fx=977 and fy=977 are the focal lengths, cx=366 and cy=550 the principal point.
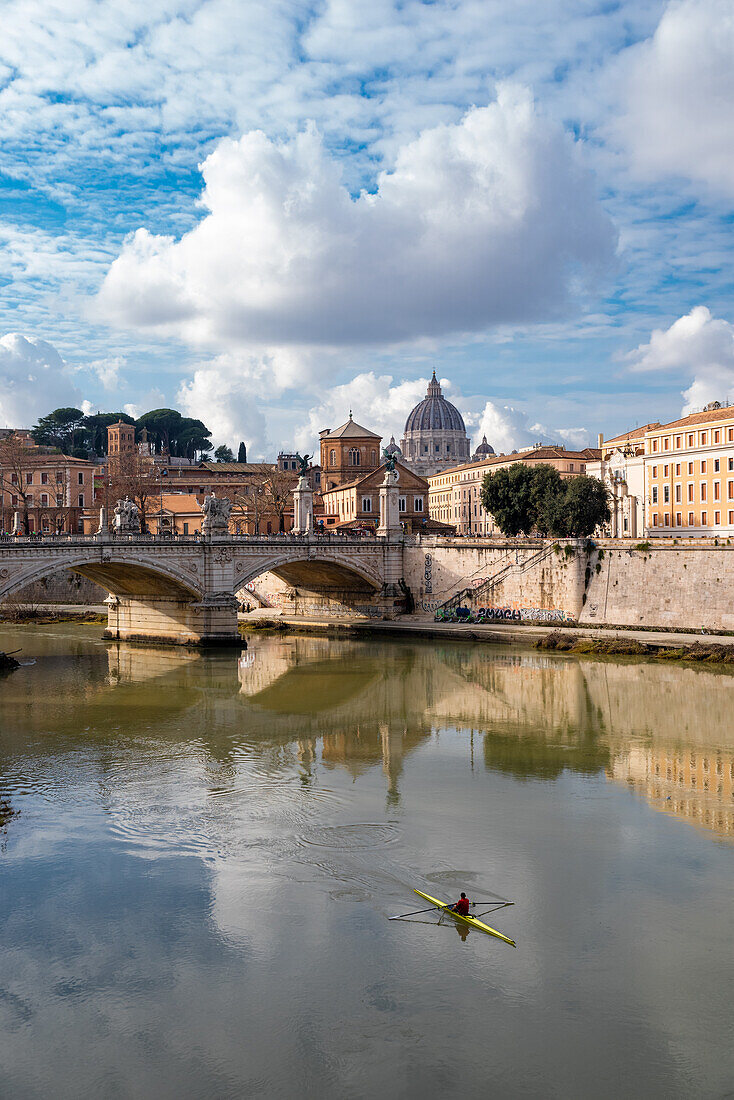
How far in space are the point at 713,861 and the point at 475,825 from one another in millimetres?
3570

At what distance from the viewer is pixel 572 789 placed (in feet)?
57.4

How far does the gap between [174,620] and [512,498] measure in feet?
72.2

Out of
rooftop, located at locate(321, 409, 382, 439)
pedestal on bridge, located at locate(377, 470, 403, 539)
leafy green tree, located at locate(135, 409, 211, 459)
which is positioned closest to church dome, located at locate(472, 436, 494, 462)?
leafy green tree, located at locate(135, 409, 211, 459)

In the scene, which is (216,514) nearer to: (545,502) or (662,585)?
(662,585)

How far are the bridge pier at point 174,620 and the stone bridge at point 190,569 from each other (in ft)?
0.13

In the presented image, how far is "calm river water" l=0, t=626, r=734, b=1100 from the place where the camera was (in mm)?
9242

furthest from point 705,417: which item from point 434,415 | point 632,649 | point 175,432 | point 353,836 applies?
point 434,415

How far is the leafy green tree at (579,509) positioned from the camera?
47.3m

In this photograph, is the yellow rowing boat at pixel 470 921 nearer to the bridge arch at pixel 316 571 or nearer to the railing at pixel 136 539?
the railing at pixel 136 539

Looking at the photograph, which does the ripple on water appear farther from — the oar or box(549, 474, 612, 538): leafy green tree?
box(549, 474, 612, 538): leafy green tree

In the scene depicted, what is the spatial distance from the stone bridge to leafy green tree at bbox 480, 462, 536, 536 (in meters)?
10.2

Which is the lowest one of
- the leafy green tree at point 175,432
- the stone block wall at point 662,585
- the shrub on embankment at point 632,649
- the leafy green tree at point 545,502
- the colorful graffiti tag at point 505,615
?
the shrub on embankment at point 632,649

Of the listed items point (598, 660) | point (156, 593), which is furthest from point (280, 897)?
point (156, 593)

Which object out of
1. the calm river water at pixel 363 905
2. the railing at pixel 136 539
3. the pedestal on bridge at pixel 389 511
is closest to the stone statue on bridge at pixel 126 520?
the railing at pixel 136 539
